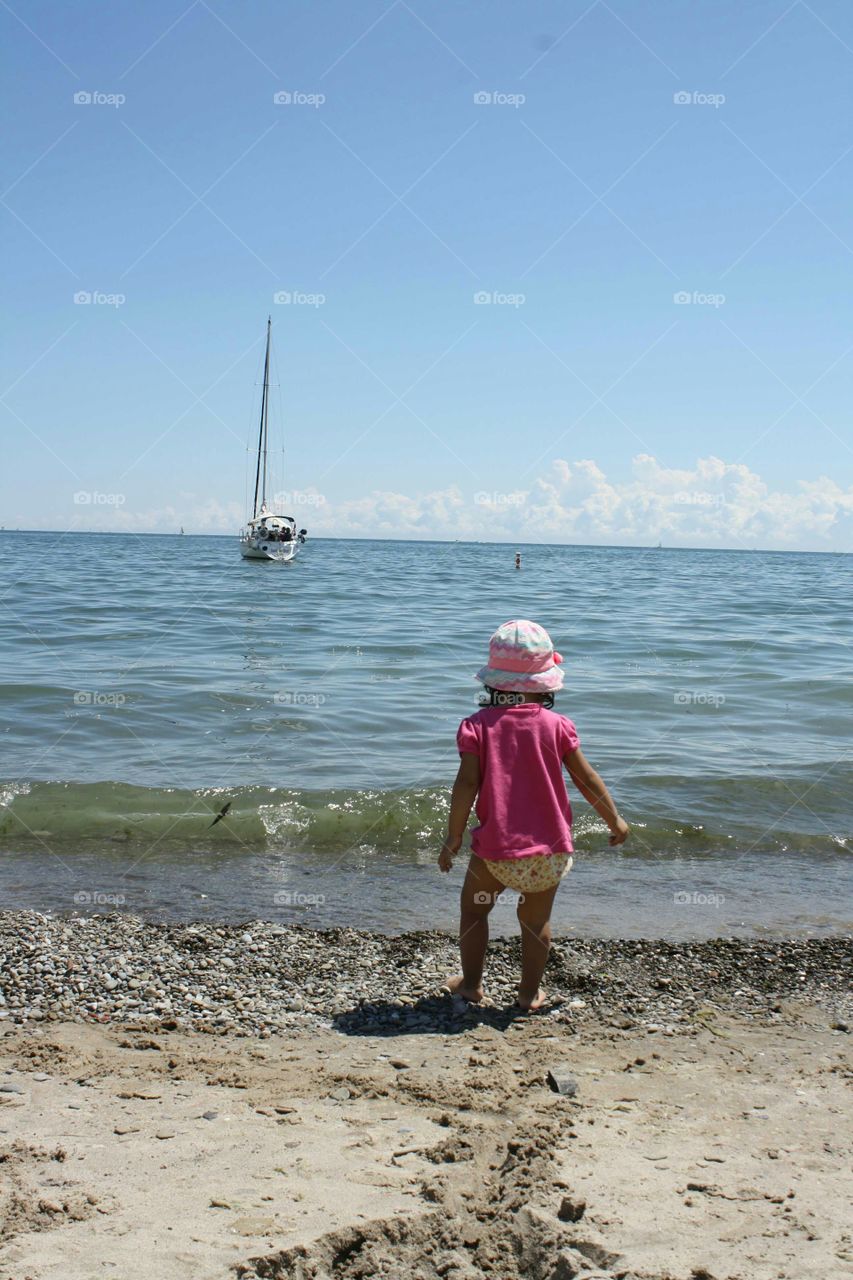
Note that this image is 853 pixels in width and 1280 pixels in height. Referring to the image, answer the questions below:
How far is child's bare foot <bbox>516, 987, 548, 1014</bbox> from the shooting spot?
512 centimetres

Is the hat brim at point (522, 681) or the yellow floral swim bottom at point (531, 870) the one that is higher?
the hat brim at point (522, 681)

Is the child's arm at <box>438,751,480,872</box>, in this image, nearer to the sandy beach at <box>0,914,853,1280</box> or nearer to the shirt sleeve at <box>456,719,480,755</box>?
the shirt sleeve at <box>456,719,480,755</box>

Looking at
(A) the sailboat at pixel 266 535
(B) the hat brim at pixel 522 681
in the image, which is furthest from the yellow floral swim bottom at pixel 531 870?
(A) the sailboat at pixel 266 535

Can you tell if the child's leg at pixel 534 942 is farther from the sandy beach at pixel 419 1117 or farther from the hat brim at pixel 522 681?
the hat brim at pixel 522 681

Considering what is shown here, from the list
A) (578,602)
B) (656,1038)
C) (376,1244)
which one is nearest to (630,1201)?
(376,1244)

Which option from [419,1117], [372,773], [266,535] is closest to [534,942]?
[419,1117]

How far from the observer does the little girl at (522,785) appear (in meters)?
4.98

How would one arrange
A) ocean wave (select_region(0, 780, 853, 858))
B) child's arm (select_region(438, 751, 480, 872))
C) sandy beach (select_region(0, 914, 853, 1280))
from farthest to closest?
ocean wave (select_region(0, 780, 853, 858)) → child's arm (select_region(438, 751, 480, 872)) → sandy beach (select_region(0, 914, 853, 1280))

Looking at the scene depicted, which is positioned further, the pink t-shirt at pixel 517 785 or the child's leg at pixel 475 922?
the child's leg at pixel 475 922

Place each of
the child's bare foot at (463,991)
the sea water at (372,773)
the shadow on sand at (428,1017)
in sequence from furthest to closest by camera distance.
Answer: the sea water at (372,773), the child's bare foot at (463,991), the shadow on sand at (428,1017)

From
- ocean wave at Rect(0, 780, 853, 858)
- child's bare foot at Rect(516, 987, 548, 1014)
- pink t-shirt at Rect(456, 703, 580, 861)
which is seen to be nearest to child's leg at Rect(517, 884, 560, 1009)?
child's bare foot at Rect(516, 987, 548, 1014)

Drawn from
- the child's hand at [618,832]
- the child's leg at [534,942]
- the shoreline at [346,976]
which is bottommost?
the shoreline at [346,976]

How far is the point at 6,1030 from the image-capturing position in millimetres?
4719

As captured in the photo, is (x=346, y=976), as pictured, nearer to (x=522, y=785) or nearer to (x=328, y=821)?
(x=522, y=785)
